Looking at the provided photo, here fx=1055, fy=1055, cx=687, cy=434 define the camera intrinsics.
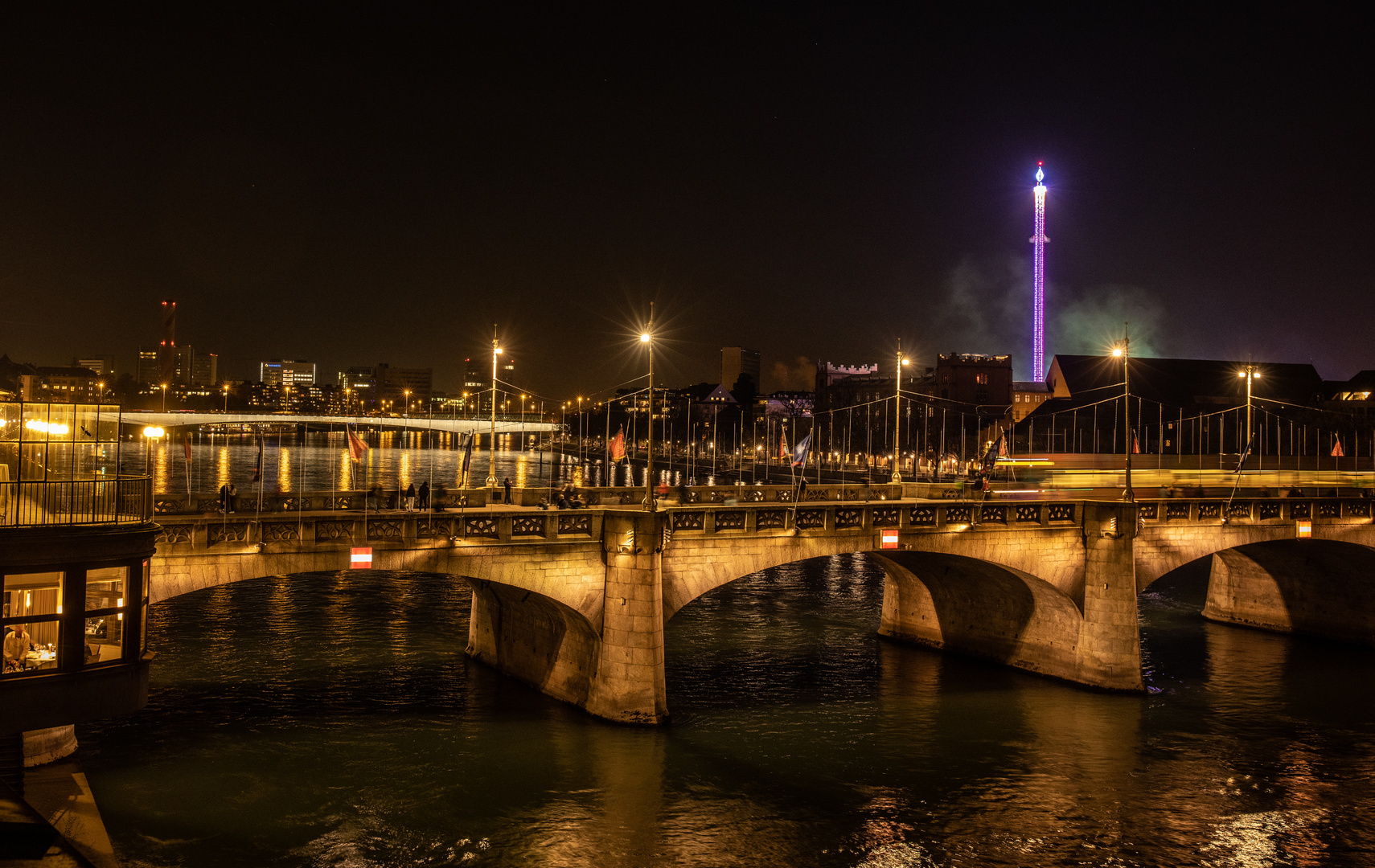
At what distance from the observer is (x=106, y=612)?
17.8m

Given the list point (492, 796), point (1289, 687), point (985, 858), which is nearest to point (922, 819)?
point (985, 858)

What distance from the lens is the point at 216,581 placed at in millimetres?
25328

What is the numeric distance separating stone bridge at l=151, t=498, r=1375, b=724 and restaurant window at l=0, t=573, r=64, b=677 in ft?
25.7

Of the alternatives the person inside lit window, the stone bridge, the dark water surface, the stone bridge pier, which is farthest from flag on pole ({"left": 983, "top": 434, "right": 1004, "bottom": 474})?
the person inside lit window

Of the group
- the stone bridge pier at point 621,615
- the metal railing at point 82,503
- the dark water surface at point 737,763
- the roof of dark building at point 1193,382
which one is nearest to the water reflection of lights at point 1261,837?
the dark water surface at point 737,763

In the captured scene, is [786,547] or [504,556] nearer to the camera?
[504,556]

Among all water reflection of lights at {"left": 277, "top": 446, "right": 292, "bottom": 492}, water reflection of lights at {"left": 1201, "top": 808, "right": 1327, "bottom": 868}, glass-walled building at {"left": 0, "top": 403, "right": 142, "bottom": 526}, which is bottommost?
water reflection of lights at {"left": 1201, "top": 808, "right": 1327, "bottom": 868}

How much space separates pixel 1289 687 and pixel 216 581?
1527 inches

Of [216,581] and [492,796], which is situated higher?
[216,581]

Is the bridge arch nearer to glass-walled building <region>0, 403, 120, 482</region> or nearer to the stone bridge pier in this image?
the stone bridge pier

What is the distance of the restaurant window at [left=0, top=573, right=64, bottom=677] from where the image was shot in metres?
16.8

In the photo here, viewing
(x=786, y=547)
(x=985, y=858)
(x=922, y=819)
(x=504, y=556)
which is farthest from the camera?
(x=786, y=547)

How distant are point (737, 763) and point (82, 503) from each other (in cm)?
1832

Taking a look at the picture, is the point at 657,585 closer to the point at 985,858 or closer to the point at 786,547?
the point at 786,547
